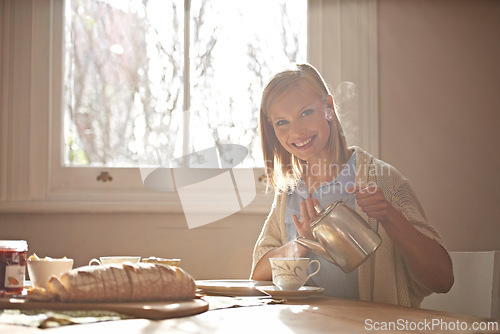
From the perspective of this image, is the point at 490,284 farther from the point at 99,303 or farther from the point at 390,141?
the point at 390,141

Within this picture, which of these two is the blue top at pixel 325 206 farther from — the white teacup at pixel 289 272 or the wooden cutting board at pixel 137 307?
the wooden cutting board at pixel 137 307

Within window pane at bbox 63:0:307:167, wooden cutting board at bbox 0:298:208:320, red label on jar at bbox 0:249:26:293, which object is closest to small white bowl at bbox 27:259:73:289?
red label on jar at bbox 0:249:26:293

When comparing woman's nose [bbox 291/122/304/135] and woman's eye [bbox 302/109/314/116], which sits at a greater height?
woman's eye [bbox 302/109/314/116]

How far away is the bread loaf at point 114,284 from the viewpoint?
85 centimetres

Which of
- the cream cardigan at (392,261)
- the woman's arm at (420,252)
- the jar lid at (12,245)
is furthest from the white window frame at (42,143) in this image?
the jar lid at (12,245)

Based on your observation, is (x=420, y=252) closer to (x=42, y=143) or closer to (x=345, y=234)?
(x=345, y=234)

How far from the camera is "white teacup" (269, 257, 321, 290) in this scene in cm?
111

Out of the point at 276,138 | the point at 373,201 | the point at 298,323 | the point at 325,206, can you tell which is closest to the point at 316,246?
the point at 373,201

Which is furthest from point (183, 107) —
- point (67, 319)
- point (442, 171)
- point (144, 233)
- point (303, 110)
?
point (67, 319)

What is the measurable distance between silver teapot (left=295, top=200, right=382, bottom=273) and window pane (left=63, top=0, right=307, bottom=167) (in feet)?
3.98

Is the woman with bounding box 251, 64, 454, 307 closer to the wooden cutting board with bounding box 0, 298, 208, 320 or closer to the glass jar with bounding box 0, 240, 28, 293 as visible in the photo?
the wooden cutting board with bounding box 0, 298, 208, 320

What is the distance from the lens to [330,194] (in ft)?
5.32

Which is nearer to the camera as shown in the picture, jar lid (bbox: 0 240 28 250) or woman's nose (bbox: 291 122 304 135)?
jar lid (bbox: 0 240 28 250)

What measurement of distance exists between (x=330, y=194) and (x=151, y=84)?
0.98 meters
